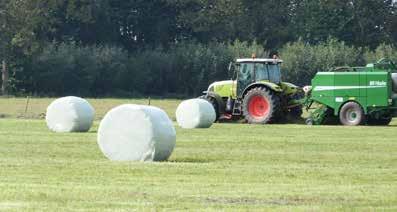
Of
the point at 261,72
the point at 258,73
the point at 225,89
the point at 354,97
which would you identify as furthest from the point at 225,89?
the point at 354,97

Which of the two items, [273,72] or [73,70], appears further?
[73,70]

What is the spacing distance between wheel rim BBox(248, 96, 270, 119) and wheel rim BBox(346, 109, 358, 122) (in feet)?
9.28

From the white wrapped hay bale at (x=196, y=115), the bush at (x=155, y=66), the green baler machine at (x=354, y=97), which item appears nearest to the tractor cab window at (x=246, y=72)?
the green baler machine at (x=354, y=97)

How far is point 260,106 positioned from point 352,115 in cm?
319

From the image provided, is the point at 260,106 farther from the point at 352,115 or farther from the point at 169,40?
the point at 169,40

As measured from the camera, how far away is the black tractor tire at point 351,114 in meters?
41.7

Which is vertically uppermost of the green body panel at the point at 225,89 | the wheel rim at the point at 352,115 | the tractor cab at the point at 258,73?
the tractor cab at the point at 258,73

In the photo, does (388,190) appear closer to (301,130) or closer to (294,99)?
(301,130)

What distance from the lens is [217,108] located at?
1694 inches

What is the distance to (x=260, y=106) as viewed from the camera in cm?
4244

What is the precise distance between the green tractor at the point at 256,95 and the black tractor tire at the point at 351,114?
6.05ft

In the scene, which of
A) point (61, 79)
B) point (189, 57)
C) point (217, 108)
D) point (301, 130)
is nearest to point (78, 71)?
point (61, 79)

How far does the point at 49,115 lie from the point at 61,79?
1768 inches

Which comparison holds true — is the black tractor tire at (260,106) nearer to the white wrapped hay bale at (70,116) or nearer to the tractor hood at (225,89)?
the tractor hood at (225,89)
